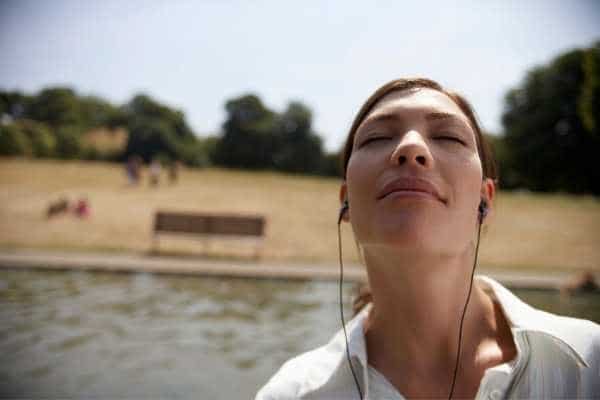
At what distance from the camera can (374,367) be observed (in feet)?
5.69

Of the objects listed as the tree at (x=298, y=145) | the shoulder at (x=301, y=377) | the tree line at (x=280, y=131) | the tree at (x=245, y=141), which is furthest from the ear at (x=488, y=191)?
the tree at (x=245, y=141)

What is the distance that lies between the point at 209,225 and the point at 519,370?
13.7 meters

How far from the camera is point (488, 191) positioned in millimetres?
1989

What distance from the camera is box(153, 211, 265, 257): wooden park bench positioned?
14.6 metres

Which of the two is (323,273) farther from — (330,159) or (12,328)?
(330,159)

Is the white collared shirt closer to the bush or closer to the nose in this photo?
the nose

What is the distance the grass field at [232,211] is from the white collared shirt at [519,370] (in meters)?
10.3

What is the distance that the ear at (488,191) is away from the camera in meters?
1.93

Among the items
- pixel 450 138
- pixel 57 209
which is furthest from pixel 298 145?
pixel 450 138

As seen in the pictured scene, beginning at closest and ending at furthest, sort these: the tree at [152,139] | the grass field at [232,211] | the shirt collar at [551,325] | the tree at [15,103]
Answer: the shirt collar at [551,325] < the grass field at [232,211] < the tree at [152,139] < the tree at [15,103]

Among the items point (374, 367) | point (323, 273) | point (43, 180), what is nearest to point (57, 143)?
point (43, 180)

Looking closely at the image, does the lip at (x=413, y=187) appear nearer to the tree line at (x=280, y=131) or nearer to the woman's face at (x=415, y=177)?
the woman's face at (x=415, y=177)

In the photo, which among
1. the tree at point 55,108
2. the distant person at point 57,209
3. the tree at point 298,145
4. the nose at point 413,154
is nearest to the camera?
the nose at point 413,154

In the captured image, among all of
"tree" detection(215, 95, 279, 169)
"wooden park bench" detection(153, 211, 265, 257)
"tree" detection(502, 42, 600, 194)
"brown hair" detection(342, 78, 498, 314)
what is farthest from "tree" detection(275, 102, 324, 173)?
"brown hair" detection(342, 78, 498, 314)
